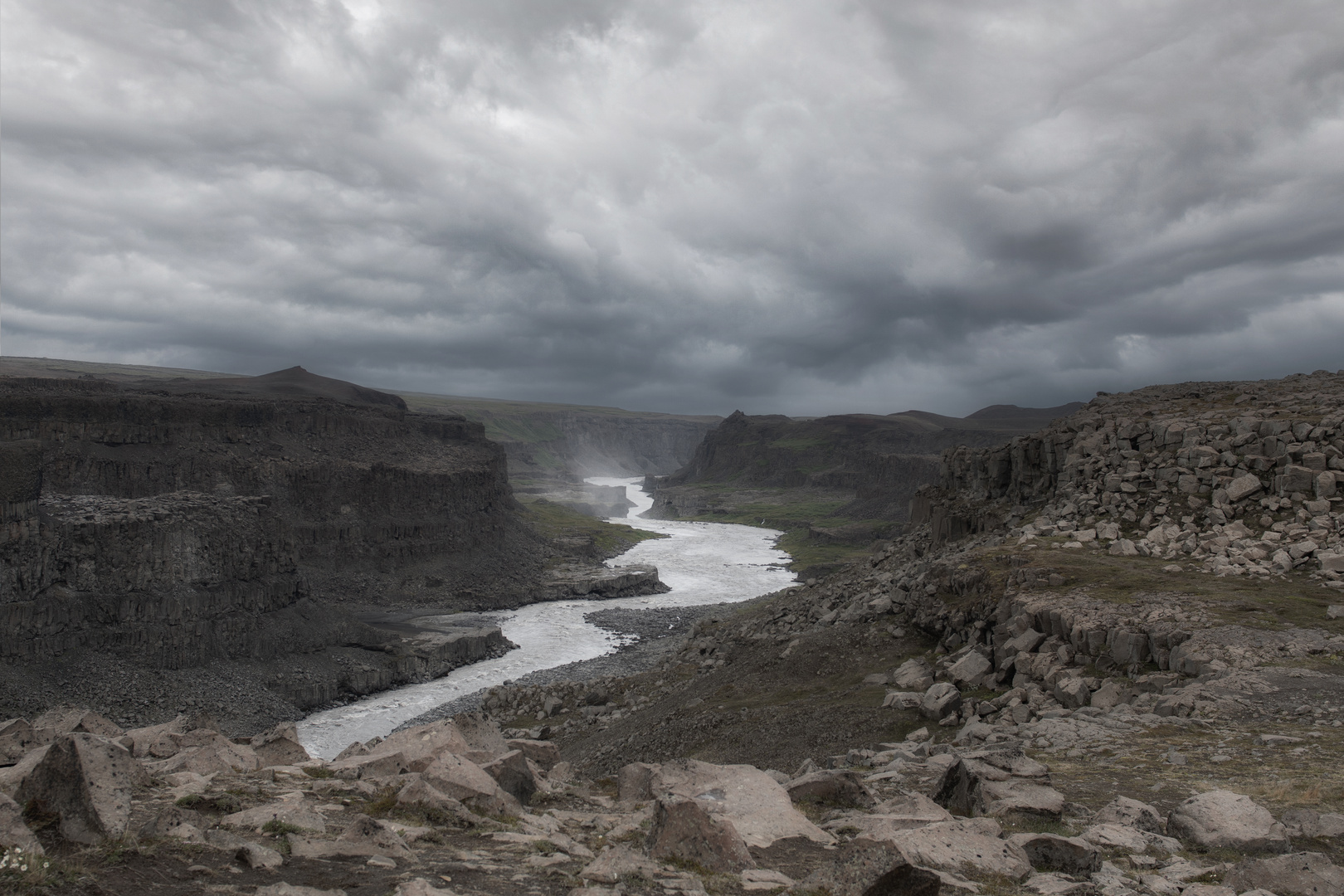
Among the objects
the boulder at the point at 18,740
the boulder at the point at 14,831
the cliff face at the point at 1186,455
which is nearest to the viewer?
the boulder at the point at 14,831

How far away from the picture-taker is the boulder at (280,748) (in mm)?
16480

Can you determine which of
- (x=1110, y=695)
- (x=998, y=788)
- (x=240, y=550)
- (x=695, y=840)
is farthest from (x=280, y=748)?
(x=240, y=550)

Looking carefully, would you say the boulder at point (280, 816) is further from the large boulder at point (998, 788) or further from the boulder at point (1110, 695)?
the boulder at point (1110, 695)

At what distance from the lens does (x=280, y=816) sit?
35.6 feet

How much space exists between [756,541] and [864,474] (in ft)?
199

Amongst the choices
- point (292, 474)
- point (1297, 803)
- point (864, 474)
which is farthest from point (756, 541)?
point (1297, 803)

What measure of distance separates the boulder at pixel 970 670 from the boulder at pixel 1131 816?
1103 centimetres

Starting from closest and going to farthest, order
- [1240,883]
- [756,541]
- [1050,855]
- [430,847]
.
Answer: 1. [1240,883]
2. [1050,855]
3. [430,847]
4. [756,541]

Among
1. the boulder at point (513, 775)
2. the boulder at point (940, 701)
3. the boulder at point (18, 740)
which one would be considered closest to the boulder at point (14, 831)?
the boulder at point (18, 740)

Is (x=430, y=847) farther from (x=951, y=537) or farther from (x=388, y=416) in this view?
(x=388, y=416)

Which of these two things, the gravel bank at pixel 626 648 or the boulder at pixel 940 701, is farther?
the gravel bank at pixel 626 648

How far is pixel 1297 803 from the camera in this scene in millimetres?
11719

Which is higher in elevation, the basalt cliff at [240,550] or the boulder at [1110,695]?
the boulder at [1110,695]

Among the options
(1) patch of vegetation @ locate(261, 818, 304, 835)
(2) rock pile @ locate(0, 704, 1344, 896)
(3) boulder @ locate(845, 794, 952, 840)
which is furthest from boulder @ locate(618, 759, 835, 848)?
(1) patch of vegetation @ locate(261, 818, 304, 835)
